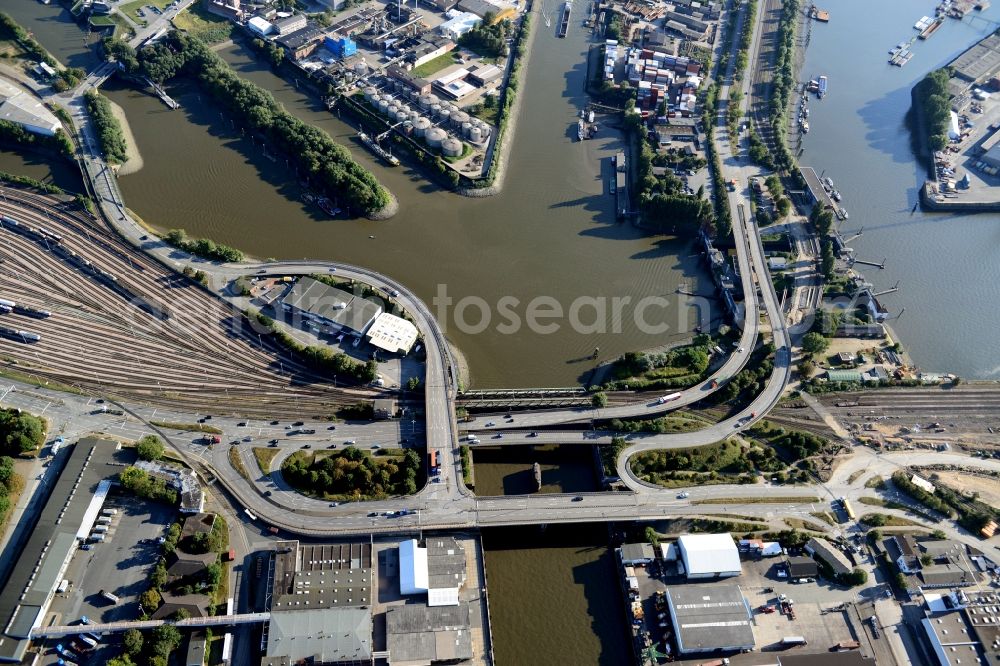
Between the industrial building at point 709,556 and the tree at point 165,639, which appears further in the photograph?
the industrial building at point 709,556

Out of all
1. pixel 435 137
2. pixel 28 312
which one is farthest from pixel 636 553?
pixel 28 312

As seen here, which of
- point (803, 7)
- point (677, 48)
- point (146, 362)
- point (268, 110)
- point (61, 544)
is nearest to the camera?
point (61, 544)

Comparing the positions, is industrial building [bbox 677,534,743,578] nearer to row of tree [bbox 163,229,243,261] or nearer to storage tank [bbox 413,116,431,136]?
row of tree [bbox 163,229,243,261]

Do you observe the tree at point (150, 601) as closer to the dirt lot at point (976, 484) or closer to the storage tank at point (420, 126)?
the storage tank at point (420, 126)

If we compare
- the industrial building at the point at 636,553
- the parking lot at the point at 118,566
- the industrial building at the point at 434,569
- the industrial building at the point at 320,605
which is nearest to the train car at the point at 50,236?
the parking lot at the point at 118,566

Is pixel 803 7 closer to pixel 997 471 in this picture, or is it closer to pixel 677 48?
pixel 677 48

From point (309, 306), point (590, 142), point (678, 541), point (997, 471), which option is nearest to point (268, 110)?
point (309, 306)

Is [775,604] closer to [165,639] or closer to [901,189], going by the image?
[165,639]
